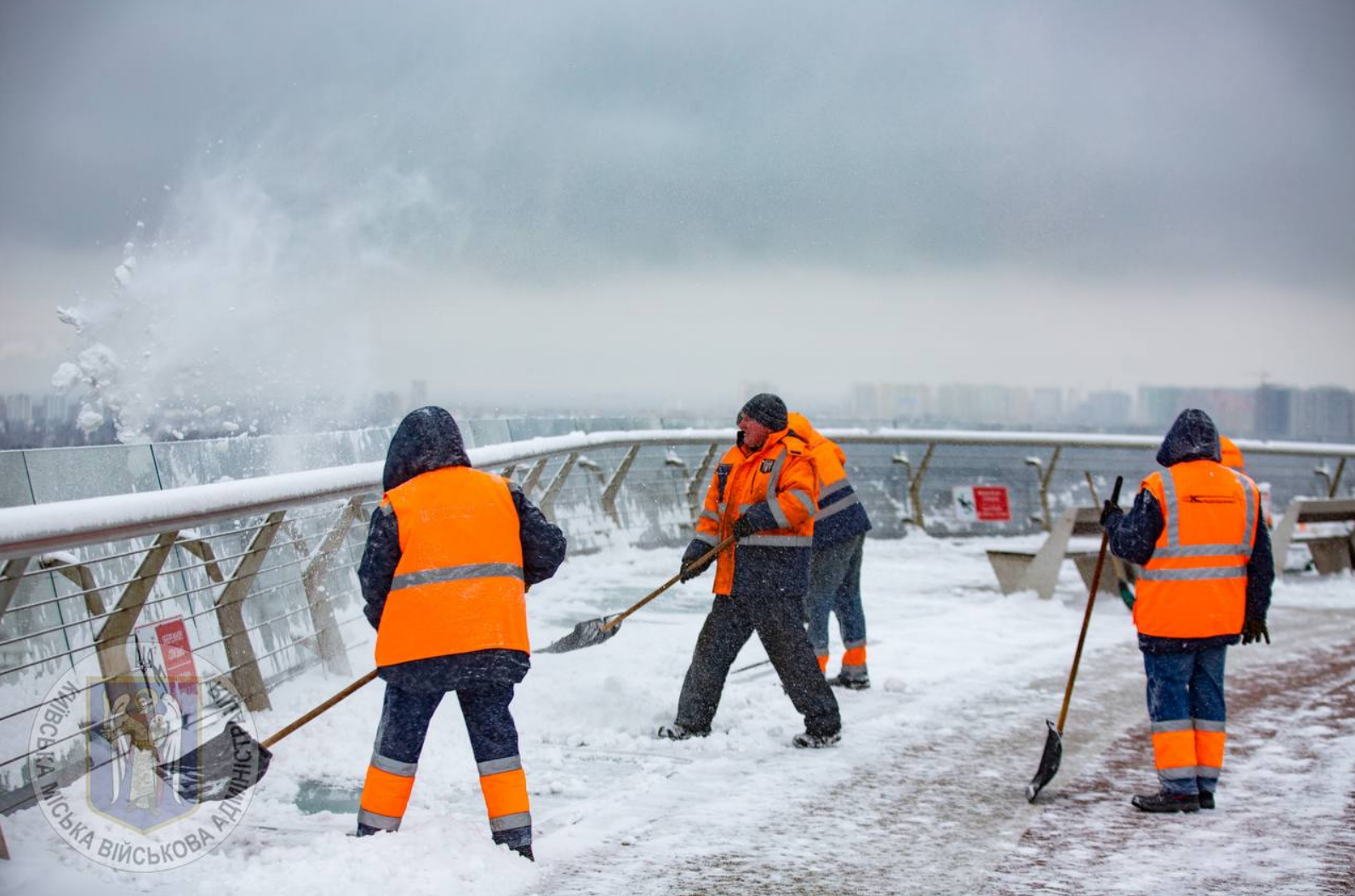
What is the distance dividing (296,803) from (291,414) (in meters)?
33.2

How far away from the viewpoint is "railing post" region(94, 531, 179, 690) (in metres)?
5.21

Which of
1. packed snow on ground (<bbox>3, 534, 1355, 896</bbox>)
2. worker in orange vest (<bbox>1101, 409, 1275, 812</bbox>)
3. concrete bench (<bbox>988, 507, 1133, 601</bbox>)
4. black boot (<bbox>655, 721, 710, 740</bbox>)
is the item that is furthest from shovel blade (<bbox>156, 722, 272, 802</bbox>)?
concrete bench (<bbox>988, 507, 1133, 601</bbox>)

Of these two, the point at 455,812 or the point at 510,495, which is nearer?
the point at 510,495

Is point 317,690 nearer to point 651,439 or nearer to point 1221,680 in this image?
point 1221,680

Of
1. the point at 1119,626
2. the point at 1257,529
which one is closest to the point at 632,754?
the point at 1257,529

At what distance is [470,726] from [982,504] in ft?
43.9

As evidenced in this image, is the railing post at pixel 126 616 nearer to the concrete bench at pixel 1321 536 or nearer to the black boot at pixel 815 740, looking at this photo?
the black boot at pixel 815 740

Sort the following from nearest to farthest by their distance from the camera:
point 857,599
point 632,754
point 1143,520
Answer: point 1143,520, point 632,754, point 857,599

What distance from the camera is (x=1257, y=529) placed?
6.34 m

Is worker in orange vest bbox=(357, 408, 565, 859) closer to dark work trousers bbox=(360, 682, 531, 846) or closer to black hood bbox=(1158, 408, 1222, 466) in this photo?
dark work trousers bbox=(360, 682, 531, 846)

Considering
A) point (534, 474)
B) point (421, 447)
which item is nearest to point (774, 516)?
point (421, 447)

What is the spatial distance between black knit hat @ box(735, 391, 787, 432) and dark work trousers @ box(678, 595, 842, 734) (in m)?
0.88

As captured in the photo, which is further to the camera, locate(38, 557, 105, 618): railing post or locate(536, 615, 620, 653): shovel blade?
locate(536, 615, 620, 653): shovel blade

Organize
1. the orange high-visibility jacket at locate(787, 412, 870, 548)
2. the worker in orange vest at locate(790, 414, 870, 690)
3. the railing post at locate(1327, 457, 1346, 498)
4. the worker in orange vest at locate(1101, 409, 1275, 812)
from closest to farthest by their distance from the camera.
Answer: the worker in orange vest at locate(1101, 409, 1275, 812)
the orange high-visibility jacket at locate(787, 412, 870, 548)
the worker in orange vest at locate(790, 414, 870, 690)
the railing post at locate(1327, 457, 1346, 498)
